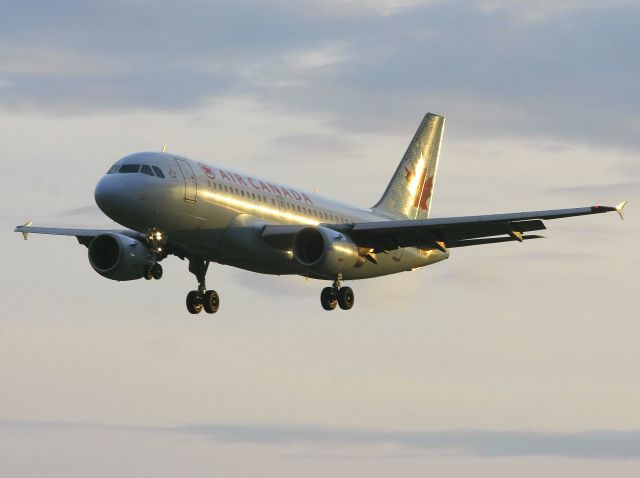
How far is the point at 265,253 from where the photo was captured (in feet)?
170

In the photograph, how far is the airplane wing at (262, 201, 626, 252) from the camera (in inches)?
2008

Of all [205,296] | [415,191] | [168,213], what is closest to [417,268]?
[415,191]

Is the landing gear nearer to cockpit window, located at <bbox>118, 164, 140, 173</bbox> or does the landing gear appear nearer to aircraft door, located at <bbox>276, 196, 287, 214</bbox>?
cockpit window, located at <bbox>118, 164, 140, 173</bbox>

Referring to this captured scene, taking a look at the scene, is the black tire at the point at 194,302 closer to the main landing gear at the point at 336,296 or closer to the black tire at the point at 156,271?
the black tire at the point at 156,271

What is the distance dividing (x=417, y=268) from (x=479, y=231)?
818 cm

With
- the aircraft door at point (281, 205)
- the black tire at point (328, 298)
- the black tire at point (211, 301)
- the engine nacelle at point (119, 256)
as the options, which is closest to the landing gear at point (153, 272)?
the engine nacelle at point (119, 256)

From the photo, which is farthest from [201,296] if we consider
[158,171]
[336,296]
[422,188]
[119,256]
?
[422,188]

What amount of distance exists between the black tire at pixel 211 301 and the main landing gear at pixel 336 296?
14.0ft

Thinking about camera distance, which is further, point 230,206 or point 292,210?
point 292,210

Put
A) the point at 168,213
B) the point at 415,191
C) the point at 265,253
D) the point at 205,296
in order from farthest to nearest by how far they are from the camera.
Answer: the point at 415,191 → the point at 205,296 → the point at 265,253 → the point at 168,213

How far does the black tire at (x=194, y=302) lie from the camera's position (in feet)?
183

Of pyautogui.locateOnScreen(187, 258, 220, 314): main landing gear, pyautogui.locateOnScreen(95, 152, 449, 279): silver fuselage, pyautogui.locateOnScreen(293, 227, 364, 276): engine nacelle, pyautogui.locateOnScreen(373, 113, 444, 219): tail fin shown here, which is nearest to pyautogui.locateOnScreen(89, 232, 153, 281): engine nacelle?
pyautogui.locateOnScreen(95, 152, 449, 279): silver fuselage

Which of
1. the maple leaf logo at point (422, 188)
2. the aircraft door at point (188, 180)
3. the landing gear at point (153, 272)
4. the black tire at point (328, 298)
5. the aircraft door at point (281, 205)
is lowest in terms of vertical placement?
the landing gear at point (153, 272)

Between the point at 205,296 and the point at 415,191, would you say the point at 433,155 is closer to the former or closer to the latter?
the point at 415,191
